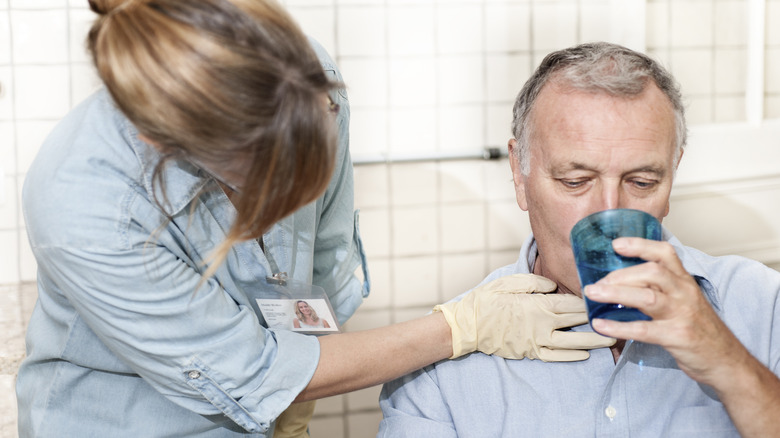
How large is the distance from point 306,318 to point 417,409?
25 centimetres

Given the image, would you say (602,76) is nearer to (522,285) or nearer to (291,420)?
(522,285)

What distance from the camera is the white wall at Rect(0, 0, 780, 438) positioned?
2049mm

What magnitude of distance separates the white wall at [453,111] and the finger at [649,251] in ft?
4.41

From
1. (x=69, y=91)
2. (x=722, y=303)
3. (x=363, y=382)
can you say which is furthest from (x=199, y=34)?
(x=69, y=91)

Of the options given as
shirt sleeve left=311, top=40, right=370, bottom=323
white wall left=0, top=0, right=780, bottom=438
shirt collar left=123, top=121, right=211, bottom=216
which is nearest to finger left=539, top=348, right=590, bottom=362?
shirt sleeve left=311, top=40, right=370, bottom=323

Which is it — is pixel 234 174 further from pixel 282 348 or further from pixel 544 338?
pixel 544 338

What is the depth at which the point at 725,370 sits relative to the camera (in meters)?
0.96

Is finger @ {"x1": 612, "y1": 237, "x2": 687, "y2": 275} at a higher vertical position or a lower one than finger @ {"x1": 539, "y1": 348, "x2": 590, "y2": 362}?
higher

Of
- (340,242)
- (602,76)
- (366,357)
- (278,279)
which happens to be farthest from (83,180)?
(602,76)

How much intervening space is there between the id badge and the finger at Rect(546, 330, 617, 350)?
0.37 m

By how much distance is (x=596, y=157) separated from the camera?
1.18 metres

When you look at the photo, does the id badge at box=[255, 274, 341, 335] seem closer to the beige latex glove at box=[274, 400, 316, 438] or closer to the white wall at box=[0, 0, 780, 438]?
the beige latex glove at box=[274, 400, 316, 438]

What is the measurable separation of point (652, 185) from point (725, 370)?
0.35m

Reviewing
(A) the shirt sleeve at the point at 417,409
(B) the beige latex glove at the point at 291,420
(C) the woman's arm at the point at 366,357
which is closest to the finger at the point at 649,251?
(C) the woman's arm at the point at 366,357
